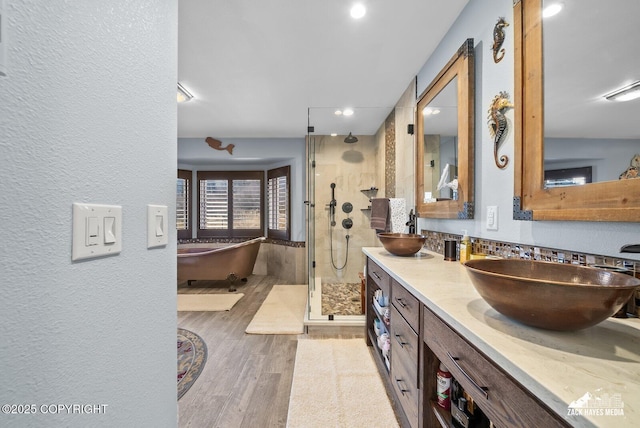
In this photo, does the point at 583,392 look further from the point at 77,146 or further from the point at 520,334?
the point at 77,146

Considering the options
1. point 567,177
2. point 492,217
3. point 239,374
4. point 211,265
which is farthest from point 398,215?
point 211,265

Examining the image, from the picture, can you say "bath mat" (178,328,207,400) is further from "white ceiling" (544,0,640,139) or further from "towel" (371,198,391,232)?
"white ceiling" (544,0,640,139)

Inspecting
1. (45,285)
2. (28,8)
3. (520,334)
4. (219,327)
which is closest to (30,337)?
(45,285)

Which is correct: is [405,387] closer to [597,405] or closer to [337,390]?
[337,390]

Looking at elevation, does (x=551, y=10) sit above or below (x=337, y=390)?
above

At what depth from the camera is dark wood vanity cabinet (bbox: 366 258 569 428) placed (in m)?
0.58

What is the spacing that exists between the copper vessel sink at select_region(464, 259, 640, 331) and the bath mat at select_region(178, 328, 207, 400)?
2.05 m

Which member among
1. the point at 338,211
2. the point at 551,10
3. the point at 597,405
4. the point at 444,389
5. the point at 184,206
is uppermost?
the point at 551,10

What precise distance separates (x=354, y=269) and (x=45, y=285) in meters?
3.47

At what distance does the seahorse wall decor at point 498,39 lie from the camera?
1340 millimetres

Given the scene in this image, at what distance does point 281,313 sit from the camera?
122 inches

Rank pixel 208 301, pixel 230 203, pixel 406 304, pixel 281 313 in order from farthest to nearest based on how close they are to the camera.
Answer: pixel 230 203, pixel 208 301, pixel 281 313, pixel 406 304

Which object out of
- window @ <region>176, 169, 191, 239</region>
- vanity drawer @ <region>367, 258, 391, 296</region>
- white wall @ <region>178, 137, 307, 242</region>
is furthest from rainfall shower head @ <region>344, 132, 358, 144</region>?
window @ <region>176, 169, 191, 239</region>

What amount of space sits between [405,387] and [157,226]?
1398 millimetres
